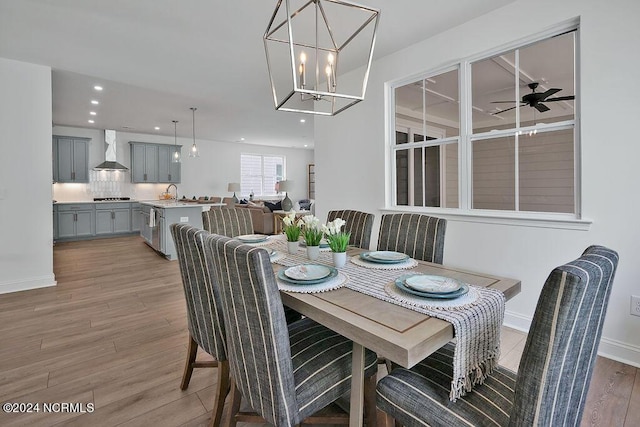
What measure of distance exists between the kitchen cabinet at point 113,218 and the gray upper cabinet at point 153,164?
830mm

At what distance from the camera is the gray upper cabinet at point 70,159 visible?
6892mm

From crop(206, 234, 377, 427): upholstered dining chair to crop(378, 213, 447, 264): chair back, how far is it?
3.13ft

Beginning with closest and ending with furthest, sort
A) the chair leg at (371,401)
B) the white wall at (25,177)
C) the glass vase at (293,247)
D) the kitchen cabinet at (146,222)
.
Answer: the chair leg at (371,401)
the glass vase at (293,247)
the white wall at (25,177)
the kitchen cabinet at (146,222)

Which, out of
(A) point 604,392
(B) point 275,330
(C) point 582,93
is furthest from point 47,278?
(C) point 582,93

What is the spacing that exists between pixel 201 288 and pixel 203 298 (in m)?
0.05

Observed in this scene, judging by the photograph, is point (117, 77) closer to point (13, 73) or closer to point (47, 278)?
point (13, 73)

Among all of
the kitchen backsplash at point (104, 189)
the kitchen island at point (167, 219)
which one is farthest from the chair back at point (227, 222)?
the kitchen backsplash at point (104, 189)

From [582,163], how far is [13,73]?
18.5 ft

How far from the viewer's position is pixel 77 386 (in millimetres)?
1924

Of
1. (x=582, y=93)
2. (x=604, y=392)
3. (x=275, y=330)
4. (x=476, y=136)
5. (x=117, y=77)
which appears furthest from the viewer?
(x=117, y=77)

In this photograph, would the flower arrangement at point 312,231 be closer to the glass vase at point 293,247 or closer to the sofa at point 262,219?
the glass vase at point 293,247

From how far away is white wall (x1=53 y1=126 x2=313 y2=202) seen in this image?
7629 mm

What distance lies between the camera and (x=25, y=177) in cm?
374

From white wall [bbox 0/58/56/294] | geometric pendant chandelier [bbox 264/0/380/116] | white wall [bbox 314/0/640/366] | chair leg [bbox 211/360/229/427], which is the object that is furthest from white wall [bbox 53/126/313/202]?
chair leg [bbox 211/360/229/427]
